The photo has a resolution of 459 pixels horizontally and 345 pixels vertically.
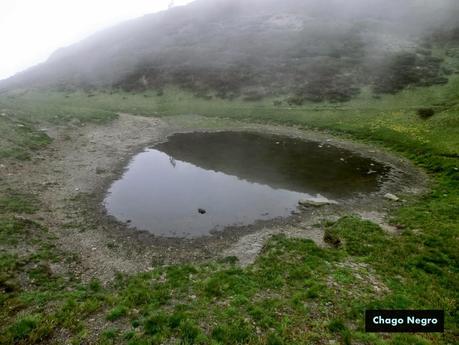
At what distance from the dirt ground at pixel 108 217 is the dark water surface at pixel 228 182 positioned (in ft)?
Answer: 4.18

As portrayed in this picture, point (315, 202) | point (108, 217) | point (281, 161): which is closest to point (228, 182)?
point (281, 161)

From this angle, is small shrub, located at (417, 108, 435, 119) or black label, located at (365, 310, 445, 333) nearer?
black label, located at (365, 310, 445, 333)

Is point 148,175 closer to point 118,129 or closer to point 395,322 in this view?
point 118,129

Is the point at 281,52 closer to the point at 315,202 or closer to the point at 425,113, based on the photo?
the point at 425,113

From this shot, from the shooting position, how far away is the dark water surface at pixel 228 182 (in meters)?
24.7

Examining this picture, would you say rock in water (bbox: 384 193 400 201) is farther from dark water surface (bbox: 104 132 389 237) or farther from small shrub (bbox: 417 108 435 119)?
small shrub (bbox: 417 108 435 119)

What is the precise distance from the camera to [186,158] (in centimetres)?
3994

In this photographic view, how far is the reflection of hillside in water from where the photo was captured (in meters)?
30.8

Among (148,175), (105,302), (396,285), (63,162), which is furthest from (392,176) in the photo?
(63,162)

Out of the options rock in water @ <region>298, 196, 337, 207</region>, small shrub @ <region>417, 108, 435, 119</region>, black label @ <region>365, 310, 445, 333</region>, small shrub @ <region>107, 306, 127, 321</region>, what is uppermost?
small shrub @ <region>107, 306, 127, 321</region>

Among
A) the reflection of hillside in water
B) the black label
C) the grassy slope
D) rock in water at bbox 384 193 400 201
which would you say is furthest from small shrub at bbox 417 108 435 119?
the black label

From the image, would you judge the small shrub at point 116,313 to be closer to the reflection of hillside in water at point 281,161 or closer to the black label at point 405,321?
the black label at point 405,321

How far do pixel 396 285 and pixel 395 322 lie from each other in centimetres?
264

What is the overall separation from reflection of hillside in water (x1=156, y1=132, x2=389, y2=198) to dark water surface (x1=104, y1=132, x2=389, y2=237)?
92mm
